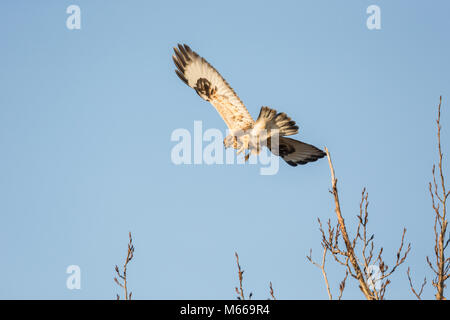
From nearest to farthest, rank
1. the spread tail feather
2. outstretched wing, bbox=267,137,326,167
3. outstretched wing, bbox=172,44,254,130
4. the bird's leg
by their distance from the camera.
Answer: the spread tail feather, the bird's leg, outstretched wing, bbox=267,137,326,167, outstretched wing, bbox=172,44,254,130

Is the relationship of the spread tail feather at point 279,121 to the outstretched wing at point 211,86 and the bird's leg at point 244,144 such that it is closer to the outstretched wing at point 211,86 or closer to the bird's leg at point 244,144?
the bird's leg at point 244,144

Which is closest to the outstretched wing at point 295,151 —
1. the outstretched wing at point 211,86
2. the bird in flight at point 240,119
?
the bird in flight at point 240,119

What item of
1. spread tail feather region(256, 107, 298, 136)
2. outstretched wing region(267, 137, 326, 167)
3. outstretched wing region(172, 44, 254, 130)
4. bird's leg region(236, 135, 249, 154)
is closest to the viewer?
spread tail feather region(256, 107, 298, 136)

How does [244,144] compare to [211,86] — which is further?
[211,86]

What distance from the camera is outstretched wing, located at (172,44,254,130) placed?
32.1ft

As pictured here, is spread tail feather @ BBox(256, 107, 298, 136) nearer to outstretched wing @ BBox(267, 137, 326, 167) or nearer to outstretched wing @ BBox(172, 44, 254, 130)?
outstretched wing @ BBox(267, 137, 326, 167)

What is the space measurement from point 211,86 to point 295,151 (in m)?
1.93

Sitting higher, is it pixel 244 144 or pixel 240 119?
pixel 240 119

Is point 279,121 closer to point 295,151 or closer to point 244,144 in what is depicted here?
point 244,144

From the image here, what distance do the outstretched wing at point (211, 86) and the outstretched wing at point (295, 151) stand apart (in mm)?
574

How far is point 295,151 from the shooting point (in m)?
9.58

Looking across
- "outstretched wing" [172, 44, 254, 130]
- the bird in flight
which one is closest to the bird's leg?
the bird in flight

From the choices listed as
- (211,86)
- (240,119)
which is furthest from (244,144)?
(211,86)
